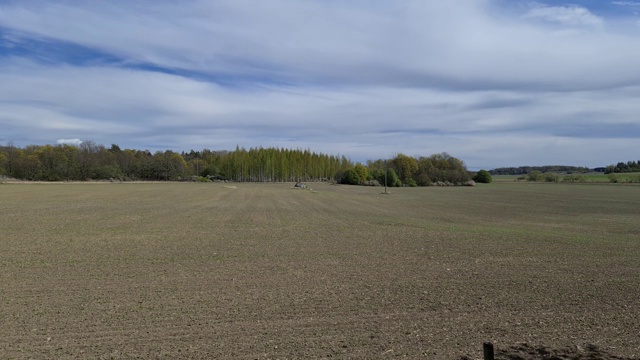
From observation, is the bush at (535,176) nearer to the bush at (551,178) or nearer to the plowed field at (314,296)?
the bush at (551,178)

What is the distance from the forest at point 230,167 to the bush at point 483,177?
1527cm

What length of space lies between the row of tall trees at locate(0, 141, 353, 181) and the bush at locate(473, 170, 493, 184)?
1928 inches

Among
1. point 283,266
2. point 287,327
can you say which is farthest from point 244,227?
point 287,327

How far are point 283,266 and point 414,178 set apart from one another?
108331mm

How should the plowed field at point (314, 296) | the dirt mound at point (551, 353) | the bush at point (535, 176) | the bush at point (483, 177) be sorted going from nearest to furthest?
the dirt mound at point (551, 353) < the plowed field at point (314, 296) < the bush at point (535, 176) < the bush at point (483, 177)

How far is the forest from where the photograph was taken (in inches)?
4454

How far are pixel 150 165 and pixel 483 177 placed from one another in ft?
327

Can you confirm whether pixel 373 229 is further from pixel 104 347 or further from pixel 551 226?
pixel 104 347

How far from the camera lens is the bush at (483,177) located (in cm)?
13738

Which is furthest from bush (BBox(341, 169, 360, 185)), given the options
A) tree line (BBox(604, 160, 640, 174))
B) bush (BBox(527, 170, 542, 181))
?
tree line (BBox(604, 160, 640, 174))

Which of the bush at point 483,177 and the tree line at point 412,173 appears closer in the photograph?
the tree line at point 412,173

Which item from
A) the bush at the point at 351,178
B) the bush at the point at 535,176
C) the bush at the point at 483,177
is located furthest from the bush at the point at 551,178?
the bush at the point at 351,178

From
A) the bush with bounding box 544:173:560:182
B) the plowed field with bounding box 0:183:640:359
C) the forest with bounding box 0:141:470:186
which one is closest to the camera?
the plowed field with bounding box 0:183:640:359

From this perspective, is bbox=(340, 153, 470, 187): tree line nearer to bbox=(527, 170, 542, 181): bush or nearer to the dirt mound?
bbox=(527, 170, 542, 181): bush
